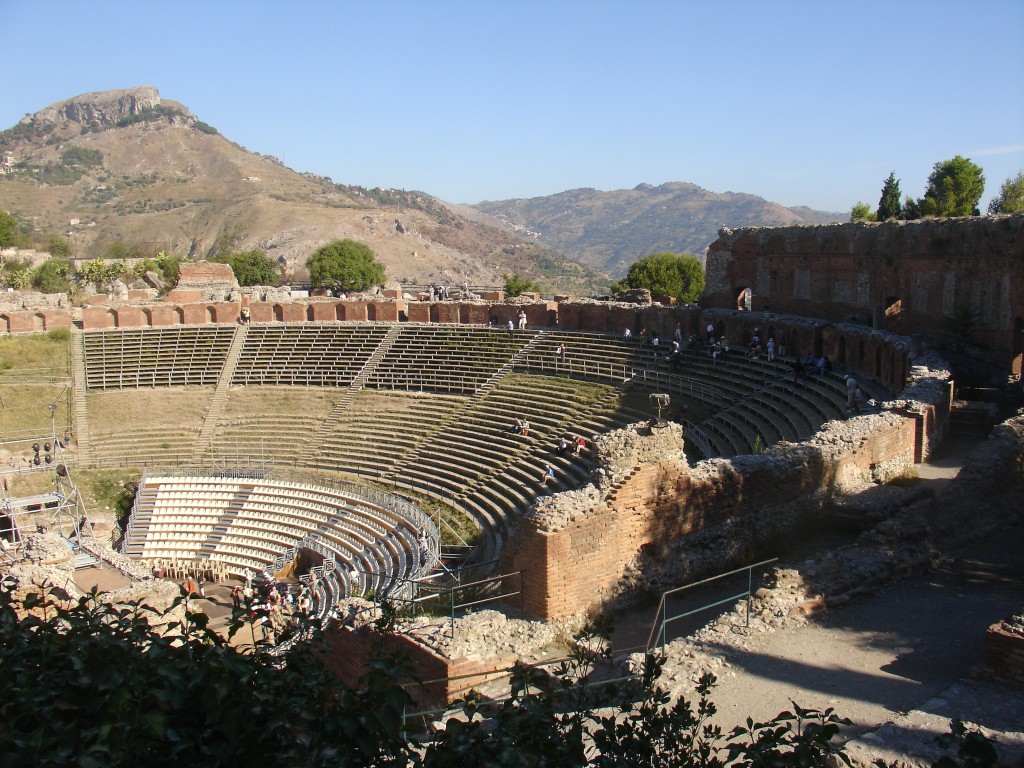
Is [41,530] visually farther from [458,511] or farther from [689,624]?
[689,624]

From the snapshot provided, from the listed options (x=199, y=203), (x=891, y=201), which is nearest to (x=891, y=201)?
(x=891, y=201)

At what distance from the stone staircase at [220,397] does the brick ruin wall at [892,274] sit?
1605cm

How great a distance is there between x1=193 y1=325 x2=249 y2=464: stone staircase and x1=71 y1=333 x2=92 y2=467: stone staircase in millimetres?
2995

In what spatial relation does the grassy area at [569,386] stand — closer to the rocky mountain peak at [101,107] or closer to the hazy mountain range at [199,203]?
the hazy mountain range at [199,203]

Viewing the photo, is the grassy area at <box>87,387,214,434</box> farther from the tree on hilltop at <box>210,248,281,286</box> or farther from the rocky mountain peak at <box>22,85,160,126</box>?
the rocky mountain peak at <box>22,85,160,126</box>

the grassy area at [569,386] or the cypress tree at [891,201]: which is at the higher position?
the cypress tree at [891,201]

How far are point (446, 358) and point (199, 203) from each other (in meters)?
101

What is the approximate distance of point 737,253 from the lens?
27.2 meters

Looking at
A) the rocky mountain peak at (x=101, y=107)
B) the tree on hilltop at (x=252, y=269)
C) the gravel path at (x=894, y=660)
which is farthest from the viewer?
the rocky mountain peak at (x=101, y=107)

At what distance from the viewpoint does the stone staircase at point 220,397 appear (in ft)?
82.1

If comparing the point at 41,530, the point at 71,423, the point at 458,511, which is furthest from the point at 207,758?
the point at 71,423

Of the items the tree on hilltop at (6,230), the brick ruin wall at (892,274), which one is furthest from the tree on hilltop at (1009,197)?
the tree on hilltop at (6,230)

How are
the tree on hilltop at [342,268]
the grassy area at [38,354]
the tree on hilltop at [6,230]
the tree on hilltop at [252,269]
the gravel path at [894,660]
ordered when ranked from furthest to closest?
1. the tree on hilltop at [252,269]
2. the tree on hilltop at [6,230]
3. the tree on hilltop at [342,268]
4. the grassy area at [38,354]
5. the gravel path at [894,660]

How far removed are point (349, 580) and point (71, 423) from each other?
46.5 ft
